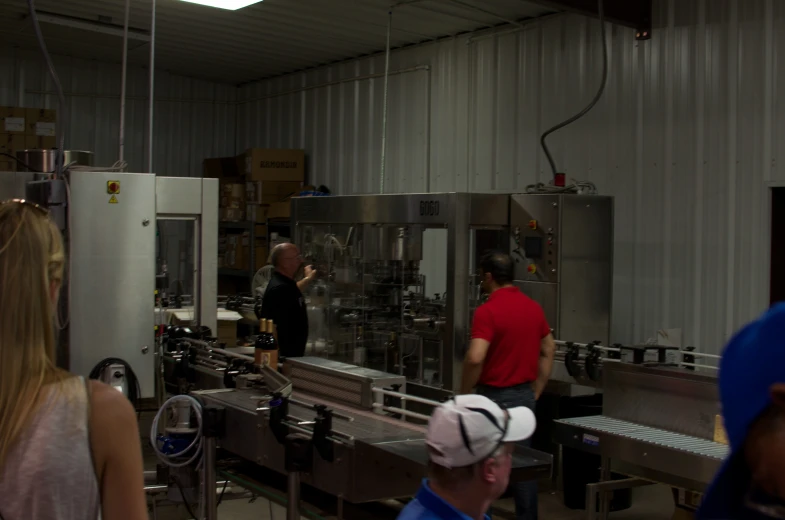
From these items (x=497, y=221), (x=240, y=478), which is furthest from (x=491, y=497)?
(x=497, y=221)

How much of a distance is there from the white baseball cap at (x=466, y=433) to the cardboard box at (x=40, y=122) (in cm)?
648

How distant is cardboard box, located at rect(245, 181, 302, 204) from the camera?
26.4 ft

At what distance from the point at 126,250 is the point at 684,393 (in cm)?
235

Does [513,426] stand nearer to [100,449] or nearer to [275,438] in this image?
[100,449]

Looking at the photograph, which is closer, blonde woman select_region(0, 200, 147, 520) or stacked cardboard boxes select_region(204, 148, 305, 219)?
blonde woman select_region(0, 200, 147, 520)

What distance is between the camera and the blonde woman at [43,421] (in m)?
1.13

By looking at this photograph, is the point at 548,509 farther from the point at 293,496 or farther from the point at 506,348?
the point at 293,496

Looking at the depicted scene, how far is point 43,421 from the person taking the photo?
1.13m

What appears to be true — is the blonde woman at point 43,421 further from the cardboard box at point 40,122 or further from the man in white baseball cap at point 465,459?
the cardboard box at point 40,122

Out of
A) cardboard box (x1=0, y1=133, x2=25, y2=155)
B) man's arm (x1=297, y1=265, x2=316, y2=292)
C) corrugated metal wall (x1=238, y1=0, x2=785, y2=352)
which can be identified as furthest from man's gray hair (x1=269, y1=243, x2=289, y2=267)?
cardboard box (x1=0, y1=133, x2=25, y2=155)

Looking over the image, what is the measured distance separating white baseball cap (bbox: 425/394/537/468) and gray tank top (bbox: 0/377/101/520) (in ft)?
1.96

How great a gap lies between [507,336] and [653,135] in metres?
2.13

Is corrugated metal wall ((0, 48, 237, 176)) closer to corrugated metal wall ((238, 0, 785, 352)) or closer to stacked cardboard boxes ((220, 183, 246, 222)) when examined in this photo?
stacked cardboard boxes ((220, 183, 246, 222))

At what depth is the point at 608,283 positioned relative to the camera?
16.9ft
